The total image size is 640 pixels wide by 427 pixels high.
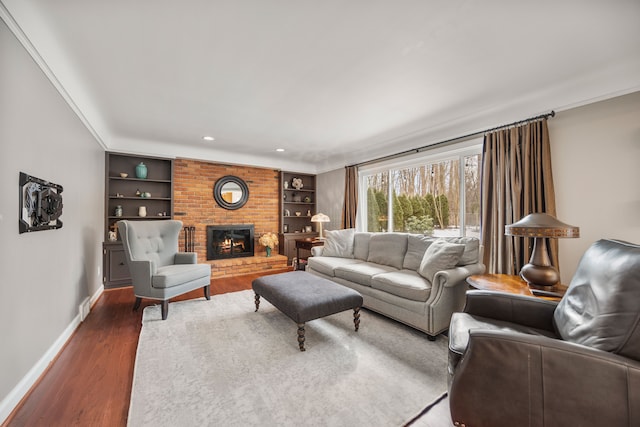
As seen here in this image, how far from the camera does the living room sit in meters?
1.53

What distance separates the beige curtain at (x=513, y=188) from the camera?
8.60 ft

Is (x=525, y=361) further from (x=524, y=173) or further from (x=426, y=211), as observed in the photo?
(x=426, y=211)

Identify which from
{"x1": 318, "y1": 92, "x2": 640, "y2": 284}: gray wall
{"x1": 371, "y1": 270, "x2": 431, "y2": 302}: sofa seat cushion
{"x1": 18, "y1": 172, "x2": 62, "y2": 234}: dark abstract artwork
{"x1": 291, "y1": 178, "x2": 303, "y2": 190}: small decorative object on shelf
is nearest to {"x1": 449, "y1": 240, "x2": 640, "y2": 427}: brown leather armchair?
{"x1": 371, "y1": 270, "x2": 431, "y2": 302}: sofa seat cushion

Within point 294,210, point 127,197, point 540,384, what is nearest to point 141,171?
point 127,197

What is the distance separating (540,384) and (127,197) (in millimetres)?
5269

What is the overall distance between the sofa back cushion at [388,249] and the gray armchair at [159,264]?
232 cm

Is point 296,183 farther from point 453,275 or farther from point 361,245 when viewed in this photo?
point 453,275

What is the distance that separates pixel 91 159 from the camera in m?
3.32

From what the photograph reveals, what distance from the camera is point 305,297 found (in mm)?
2316

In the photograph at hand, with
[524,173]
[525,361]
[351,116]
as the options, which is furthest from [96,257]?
[524,173]

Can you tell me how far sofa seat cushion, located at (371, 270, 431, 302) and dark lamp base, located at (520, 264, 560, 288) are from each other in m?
0.79

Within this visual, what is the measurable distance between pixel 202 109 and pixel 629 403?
3852 mm

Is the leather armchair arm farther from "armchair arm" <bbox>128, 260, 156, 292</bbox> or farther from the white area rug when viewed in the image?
"armchair arm" <bbox>128, 260, 156, 292</bbox>

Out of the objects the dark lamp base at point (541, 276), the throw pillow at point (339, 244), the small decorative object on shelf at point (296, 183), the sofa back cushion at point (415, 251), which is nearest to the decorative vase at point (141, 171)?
the small decorative object on shelf at point (296, 183)
